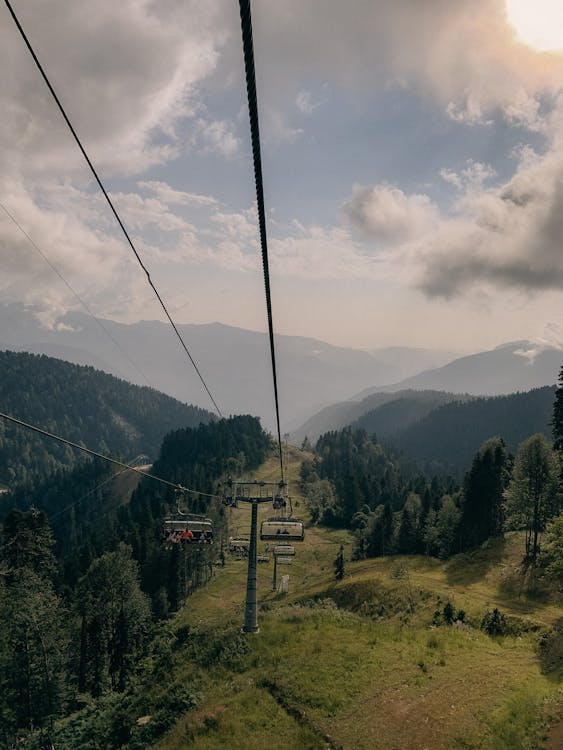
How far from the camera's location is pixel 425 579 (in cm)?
6769

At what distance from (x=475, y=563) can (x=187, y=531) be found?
50518 mm

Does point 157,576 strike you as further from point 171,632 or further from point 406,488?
point 406,488

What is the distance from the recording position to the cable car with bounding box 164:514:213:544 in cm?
4747

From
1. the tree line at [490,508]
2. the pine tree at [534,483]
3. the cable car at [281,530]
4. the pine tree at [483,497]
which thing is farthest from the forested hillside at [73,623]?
the pine tree at [483,497]

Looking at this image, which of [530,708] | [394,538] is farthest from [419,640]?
[394,538]

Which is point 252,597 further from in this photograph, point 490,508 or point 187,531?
point 490,508

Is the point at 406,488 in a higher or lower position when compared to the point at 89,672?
higher

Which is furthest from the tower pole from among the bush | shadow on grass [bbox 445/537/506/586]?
shadow on grass [bbox 445/537/506/586]

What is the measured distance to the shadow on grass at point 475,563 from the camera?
7025cm

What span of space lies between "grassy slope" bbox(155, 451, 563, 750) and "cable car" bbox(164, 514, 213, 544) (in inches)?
333

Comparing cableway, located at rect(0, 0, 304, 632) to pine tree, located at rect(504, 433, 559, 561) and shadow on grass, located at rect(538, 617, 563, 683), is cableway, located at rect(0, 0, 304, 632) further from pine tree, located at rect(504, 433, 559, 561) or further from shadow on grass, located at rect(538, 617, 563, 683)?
pine tree, located at rect(504, 433, 559, 561)

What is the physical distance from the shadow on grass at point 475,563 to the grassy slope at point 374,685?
1681 cm

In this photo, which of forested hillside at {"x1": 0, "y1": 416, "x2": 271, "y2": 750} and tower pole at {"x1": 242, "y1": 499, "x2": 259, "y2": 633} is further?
forested hillside at {"x1": 0, "y1": 416, "x2": 271, "y2": 750}

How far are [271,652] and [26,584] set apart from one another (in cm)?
3672
